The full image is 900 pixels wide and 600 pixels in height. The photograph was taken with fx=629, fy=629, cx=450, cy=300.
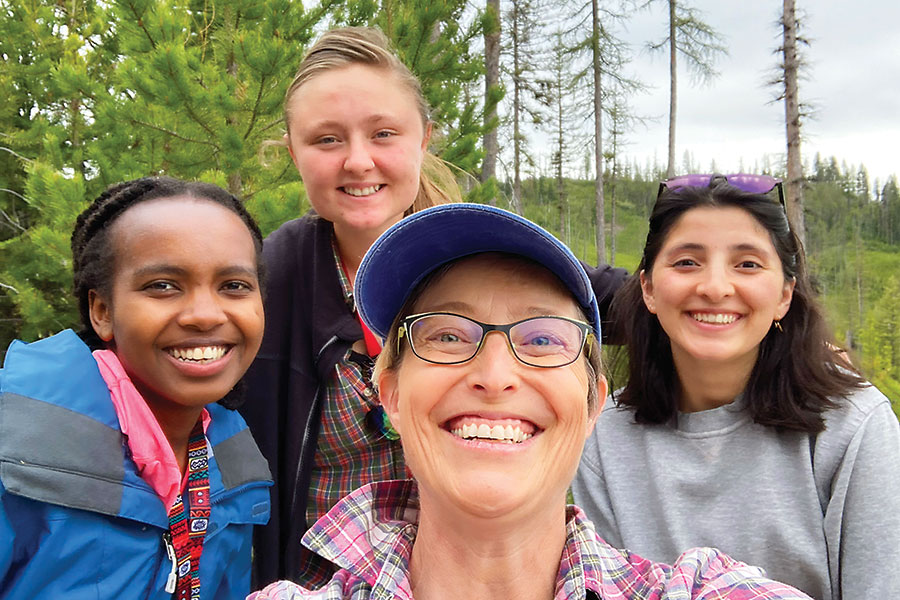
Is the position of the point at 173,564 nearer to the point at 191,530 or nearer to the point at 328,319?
the point at 191,530

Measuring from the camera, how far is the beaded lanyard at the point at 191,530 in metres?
1.90

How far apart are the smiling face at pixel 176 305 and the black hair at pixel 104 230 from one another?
0.04 meters

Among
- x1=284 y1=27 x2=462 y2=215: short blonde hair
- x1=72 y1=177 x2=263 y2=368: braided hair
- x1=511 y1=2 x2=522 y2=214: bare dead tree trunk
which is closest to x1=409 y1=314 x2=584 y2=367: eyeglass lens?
x1=72 y1=177 x2=263 y2=368: braided hair

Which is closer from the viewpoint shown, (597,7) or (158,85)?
(158,85)

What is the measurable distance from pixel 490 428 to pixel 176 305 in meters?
1.07

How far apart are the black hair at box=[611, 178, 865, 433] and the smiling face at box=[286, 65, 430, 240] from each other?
3.58ft

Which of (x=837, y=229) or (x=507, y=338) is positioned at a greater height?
(x=837, y=229)

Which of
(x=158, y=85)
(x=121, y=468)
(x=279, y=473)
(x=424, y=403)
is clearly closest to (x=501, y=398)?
(x=424, y=403)

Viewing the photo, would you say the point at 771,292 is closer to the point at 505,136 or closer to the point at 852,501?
the point at 852,501

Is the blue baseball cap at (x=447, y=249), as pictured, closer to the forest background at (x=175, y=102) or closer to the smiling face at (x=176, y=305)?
the smiling face at (x=176, y=305)

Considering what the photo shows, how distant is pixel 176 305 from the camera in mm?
1911

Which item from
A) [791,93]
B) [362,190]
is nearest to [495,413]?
[362,190]

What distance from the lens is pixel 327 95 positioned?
2488mm

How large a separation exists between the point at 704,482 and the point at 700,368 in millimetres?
423
